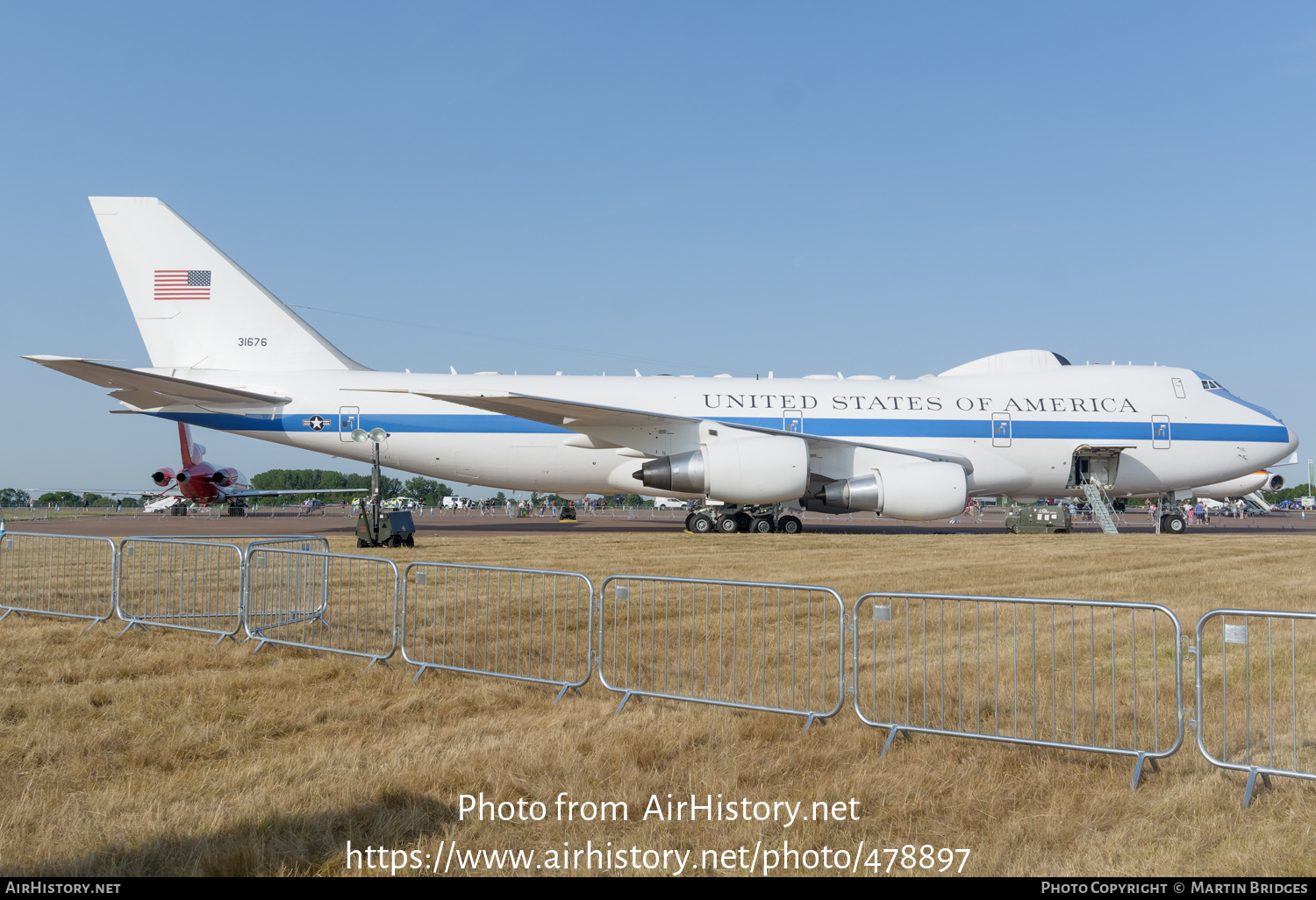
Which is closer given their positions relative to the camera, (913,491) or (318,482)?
(913,491)

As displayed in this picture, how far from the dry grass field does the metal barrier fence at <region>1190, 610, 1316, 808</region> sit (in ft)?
0.32

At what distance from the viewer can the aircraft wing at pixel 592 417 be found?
20.2m

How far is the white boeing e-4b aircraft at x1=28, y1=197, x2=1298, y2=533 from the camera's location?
22.9m

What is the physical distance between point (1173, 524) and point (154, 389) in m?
27.8

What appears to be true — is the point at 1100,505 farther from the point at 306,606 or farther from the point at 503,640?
the point at 306,606

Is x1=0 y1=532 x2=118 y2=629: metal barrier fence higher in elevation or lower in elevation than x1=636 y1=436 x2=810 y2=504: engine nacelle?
lower

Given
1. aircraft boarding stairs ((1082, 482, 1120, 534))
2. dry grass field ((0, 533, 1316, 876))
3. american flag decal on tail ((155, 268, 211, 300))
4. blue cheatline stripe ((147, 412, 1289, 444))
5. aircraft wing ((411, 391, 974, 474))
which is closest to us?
dry grass field ((0, 533, 1316, 876))

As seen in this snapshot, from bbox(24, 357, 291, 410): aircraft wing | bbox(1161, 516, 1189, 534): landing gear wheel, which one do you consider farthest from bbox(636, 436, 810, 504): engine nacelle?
bbox(1161, 516, 1189, 534): landing gear wheel

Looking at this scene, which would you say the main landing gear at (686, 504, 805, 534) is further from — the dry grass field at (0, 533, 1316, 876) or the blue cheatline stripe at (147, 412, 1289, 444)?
the dry grass field at (0, 533, 1316, 876)

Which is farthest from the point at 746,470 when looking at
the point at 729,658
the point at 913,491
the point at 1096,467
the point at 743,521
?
the point at 729,658

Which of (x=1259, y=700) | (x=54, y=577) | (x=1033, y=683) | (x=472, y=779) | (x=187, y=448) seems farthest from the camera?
(x=187, y=448)

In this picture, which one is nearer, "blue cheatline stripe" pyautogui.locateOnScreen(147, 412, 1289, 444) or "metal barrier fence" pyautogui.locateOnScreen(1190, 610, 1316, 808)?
"metal barrier fence" pyautogui.locateOnScreen(1190, 610, 1316, 808)

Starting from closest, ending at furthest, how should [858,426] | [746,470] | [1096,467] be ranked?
[746,470]
[858,426]
[1096,467]

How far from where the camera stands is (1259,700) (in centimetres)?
555
